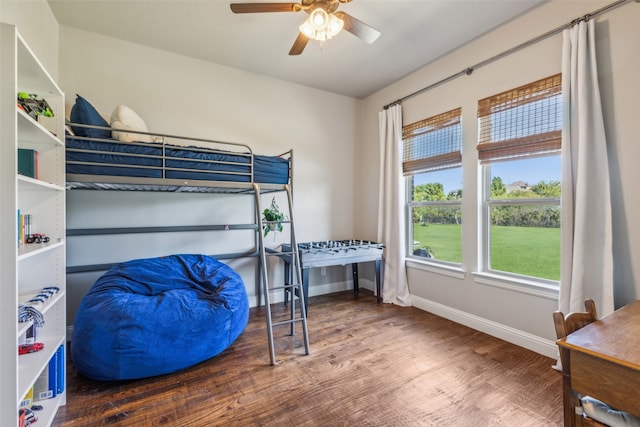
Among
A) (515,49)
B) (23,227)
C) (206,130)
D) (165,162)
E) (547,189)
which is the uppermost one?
(515,49)

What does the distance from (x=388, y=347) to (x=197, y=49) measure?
11.4 feet

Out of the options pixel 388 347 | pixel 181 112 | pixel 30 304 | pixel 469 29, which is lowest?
pixel 388 347

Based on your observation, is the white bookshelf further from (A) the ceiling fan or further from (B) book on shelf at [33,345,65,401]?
Answer: (A) the ceiling fan

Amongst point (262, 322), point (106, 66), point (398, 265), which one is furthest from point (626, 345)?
point (106, 66)

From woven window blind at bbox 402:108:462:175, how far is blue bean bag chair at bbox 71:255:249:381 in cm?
247

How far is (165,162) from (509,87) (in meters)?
3.01

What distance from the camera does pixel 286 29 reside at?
8.39ft

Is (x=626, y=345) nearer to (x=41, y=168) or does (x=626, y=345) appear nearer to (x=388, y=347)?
(x=388, y=347)

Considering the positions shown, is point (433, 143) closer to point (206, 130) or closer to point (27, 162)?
point (206, 130)

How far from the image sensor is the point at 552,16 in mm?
2215

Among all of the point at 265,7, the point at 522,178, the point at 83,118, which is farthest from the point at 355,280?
the point at 83,118

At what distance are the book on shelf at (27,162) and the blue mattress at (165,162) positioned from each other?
39cm

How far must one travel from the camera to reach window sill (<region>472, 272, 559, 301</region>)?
225 cm

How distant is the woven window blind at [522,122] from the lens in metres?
2.22
